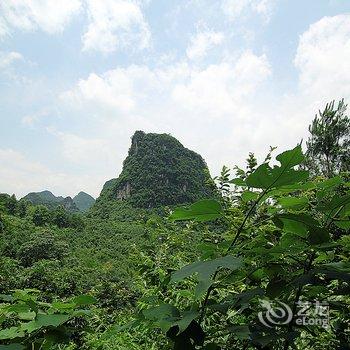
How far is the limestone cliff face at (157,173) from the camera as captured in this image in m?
58.8

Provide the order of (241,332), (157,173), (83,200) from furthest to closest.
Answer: (83,200) → (157,173) → (241,332)

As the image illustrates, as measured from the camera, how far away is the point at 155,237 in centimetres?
317

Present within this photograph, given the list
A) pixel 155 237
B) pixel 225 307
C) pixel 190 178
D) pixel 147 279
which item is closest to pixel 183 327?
pixel 225 307

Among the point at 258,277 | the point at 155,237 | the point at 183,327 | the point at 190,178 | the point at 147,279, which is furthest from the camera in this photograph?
the point at 190,178

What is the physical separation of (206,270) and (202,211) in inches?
5.0

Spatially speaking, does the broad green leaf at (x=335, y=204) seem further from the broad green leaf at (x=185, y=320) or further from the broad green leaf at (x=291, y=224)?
the broad green leaf at (x=185, y=320)

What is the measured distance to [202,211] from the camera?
2.02 feet

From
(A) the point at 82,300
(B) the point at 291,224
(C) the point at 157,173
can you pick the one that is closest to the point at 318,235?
(B) the point at 291,224

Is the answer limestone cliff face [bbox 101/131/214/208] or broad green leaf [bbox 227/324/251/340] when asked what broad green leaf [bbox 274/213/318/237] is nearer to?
broad green leaf [bbox 227/324/251/340]

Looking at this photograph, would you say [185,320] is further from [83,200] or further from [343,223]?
[83,200]

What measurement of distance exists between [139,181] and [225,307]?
6179cm

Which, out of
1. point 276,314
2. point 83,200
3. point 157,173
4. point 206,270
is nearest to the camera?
point 206,270

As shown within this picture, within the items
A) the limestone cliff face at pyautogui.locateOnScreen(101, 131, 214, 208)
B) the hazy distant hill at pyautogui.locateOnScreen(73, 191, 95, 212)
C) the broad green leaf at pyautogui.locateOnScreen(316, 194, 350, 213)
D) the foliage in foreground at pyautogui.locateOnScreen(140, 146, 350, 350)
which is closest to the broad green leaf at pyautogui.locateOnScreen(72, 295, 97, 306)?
the foliage in foreground at pyautogui.locateOnScreen(140, 146, 350, 350)

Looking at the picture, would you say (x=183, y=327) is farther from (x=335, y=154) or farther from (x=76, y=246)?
(x=76, y=246)
